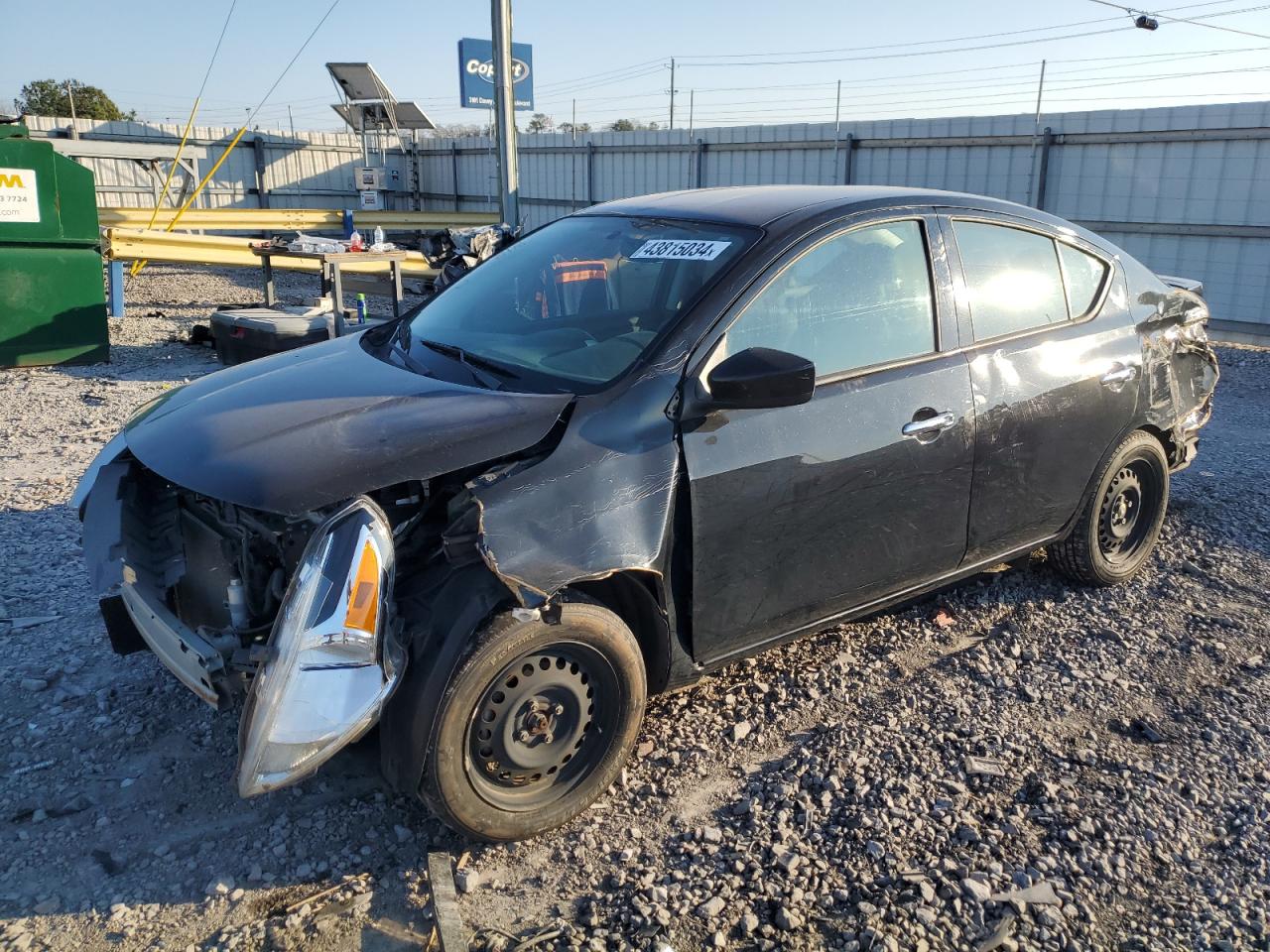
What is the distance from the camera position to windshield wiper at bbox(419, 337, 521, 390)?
3291 millimetres

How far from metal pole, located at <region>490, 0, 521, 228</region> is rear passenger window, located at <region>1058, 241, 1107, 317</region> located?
7.10m

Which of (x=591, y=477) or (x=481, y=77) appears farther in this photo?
(x=481, y=77)

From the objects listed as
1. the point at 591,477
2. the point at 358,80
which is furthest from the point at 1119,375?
the point at 358,80

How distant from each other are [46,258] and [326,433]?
820cm

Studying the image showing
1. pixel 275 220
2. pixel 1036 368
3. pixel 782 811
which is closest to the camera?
pixel 782 811

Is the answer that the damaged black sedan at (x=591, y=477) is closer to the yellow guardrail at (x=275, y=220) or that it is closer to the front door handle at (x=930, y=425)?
the front door handle at (x=930, y=425)

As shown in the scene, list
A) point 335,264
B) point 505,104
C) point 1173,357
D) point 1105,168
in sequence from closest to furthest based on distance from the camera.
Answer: point 1173,357
point 335,264
point 505,104
point 1105,168

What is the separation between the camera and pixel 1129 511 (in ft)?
15.7

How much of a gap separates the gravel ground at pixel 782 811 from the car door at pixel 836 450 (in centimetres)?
46

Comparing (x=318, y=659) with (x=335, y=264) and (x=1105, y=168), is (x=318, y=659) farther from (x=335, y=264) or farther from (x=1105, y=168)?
(x=1105, y=168)

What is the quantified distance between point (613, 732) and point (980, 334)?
2094mm

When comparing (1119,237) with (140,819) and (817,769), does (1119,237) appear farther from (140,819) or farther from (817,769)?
(140,819)

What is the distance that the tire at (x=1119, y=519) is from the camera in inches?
177

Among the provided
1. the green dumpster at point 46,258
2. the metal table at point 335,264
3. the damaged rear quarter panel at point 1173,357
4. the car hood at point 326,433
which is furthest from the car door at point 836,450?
the green dumpster at point 46,258
